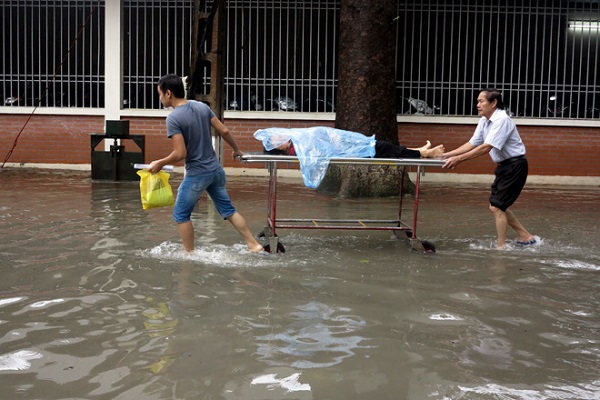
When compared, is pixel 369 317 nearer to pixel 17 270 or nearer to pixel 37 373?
pixel 37 373

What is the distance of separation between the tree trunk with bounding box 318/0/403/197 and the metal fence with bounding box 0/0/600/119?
3.42 metres

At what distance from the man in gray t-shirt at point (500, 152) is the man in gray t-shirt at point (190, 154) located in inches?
86.5

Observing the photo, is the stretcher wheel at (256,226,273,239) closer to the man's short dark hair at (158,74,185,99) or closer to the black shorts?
the man's short dark hair at (158,74,185,99)

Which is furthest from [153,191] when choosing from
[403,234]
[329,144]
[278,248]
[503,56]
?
[503,56]

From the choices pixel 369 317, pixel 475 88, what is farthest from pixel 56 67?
pixel 369 317

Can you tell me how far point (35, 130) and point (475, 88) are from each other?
908 centimetres

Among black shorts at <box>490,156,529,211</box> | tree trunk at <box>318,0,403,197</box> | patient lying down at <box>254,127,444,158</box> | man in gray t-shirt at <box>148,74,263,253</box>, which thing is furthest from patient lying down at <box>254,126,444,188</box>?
tree trunk at <box>318,0,403,197</box>

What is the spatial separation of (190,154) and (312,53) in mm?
9608

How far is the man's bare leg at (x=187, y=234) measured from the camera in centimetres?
738

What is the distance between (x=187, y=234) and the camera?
7406 millimetres

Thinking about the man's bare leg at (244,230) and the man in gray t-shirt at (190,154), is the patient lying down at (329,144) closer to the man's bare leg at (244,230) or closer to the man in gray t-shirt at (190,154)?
Result: the man in gray t-shirt at (190,154)

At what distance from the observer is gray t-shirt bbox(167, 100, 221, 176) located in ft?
23.3

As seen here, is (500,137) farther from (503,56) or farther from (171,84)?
(503,56)

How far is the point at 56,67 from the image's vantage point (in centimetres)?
1712
